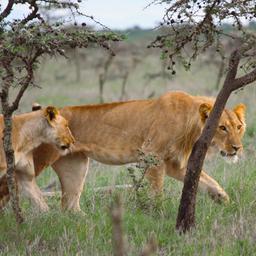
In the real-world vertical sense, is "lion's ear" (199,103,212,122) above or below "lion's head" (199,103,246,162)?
above

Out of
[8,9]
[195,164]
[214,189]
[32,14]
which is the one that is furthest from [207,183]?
[8,9]

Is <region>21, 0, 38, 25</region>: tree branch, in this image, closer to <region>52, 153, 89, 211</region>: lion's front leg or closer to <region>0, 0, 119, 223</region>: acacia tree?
<region>0, 0, 119, 223</region>: acacia tree

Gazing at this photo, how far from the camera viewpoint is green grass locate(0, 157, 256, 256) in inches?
208

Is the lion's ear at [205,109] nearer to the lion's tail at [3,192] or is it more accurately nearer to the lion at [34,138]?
the lion at [34,138]

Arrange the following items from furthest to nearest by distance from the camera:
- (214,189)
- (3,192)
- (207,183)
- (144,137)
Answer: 1. (144,137)
2. (207,183)
3. (214,189)
4. (3,192)

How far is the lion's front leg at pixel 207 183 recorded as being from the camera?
696 cm

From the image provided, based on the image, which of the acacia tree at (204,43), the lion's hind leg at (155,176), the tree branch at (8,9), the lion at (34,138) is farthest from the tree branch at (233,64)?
the lion at (34,138)

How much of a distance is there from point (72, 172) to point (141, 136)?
0.78 meters

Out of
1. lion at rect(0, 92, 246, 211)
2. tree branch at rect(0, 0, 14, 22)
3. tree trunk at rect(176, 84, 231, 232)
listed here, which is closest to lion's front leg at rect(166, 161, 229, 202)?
lion at rect(0, 92, 246, 211)

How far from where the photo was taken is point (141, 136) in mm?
7672

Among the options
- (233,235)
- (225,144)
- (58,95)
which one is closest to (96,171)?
(225,144)

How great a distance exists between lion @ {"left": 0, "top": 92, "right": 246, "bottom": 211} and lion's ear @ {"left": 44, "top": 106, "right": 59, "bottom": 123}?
36 centimetres

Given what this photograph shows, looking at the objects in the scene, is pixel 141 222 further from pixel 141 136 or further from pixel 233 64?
pixel 141 136

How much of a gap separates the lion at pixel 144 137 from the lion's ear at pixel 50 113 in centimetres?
36
